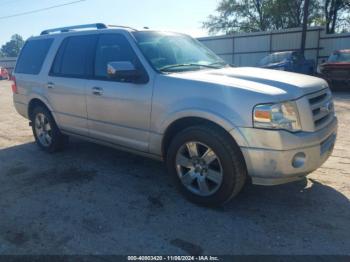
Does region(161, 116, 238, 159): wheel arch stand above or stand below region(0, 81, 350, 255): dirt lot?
above

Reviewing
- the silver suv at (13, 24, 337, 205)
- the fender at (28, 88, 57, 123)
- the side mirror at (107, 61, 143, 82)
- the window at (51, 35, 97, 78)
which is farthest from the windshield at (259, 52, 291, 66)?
the side mirror at (107, 61, 143, 82)

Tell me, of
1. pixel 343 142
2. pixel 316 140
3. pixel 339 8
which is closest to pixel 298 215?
pixel 316 140

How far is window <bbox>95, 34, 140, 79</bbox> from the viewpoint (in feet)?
13.5

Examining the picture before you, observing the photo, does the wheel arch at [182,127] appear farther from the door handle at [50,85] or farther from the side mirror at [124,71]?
the door handle at [50,85]

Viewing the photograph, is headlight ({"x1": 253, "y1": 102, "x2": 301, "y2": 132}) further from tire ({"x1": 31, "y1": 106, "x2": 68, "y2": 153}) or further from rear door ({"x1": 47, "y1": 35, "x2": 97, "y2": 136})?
tire ({"x1": 31, "y1": 106, "x2": 68, "y2": 153})

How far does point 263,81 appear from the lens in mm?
3312

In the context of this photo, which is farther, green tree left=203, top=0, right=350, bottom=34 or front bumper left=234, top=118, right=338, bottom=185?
green tree left=203, top=0, right=350, bottom=34

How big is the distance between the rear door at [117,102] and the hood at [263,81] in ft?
1.87

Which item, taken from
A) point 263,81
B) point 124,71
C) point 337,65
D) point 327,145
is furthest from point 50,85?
point 337,65

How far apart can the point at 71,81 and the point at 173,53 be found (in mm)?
1635

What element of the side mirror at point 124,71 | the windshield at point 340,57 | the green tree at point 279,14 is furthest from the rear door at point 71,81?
the green tree at point 279,14

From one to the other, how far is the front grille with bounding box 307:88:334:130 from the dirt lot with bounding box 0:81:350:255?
91 centimetres

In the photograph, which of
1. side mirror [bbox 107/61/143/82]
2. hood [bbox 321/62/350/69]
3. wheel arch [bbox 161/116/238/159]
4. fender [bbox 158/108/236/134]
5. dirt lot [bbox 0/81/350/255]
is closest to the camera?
dirt lot [bbox 0/81/350/255]

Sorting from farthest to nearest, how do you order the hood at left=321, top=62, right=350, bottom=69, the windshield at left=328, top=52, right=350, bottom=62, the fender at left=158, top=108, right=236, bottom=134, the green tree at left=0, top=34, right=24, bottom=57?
the green tree at left=0, top=34, right=24, bottom=57, the windshield at left=328, top=52, right=350, bottom=62, the hood at left=321, top=62, right=350, bottom=69, the fender at left=158, top=108, right=236, bottom=134
